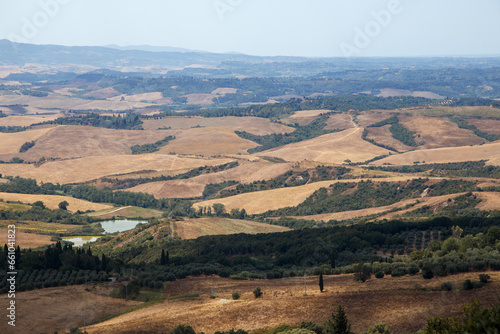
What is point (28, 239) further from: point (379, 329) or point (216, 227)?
point (379, 329)

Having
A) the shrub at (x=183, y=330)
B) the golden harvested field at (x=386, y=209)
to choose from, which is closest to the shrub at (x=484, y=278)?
the shrub at (x=183, y=330)

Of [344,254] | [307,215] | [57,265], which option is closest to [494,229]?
[344,254]

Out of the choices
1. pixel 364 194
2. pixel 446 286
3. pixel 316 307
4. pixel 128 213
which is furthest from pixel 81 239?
pixel 446 286

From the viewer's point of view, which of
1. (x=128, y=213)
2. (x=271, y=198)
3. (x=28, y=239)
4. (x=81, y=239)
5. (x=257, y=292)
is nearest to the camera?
(x=257, y=292)

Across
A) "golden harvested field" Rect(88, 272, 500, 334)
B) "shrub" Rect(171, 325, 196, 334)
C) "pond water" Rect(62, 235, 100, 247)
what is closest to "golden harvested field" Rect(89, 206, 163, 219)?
"pond water" Rect(62, 235, 100, 247)

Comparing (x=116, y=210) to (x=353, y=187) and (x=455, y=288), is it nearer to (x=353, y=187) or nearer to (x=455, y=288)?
(x=353, y=187)

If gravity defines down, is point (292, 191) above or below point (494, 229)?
below
